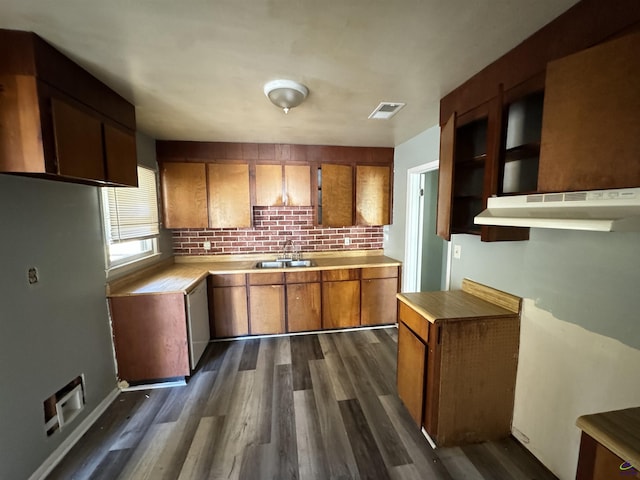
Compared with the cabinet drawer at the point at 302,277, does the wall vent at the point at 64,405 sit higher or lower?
lower

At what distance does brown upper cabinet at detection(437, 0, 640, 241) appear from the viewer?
851 mm

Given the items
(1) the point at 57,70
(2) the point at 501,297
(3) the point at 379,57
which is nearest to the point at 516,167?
(2) the point at 501,297

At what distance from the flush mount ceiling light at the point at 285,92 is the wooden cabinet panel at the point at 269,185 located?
1.41 m

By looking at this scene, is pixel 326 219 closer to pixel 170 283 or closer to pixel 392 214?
pixel 392 214

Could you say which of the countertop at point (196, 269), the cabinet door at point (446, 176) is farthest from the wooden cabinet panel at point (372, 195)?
the cabinet door at point (446, 176)

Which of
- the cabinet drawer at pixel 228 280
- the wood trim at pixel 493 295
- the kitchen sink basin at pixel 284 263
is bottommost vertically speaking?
the cabinet drawer at pixel 228 280

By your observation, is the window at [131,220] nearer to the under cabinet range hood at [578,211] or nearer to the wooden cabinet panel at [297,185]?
the wooden cabinet panel at [297,185]

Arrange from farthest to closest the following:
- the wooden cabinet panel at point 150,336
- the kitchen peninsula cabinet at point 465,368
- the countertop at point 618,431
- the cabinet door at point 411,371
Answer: the wooden cabinet panel at point 150,336
the cabinet door at point 411,371
the kitchen peninsula cabinet at point 465,368
the countertop at point 618,431

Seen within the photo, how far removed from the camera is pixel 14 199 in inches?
52.5

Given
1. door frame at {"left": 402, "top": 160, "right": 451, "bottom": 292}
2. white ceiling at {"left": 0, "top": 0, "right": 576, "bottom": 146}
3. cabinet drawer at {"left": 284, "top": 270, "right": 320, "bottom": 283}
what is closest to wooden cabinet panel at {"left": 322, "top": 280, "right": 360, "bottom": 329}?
cabinet drawer at {"left": 284, "top": 270, "right": 320, "bottom": 283}

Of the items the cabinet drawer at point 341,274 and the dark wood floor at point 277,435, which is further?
the cabinet drawer at point 341,274

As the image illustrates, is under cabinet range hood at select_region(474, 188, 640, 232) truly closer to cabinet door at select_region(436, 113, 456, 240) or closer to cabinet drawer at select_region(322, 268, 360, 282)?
cabinet door at select_region(436, 113, 456, 240)

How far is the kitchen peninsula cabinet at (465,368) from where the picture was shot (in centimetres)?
154

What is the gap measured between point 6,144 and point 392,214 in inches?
128
